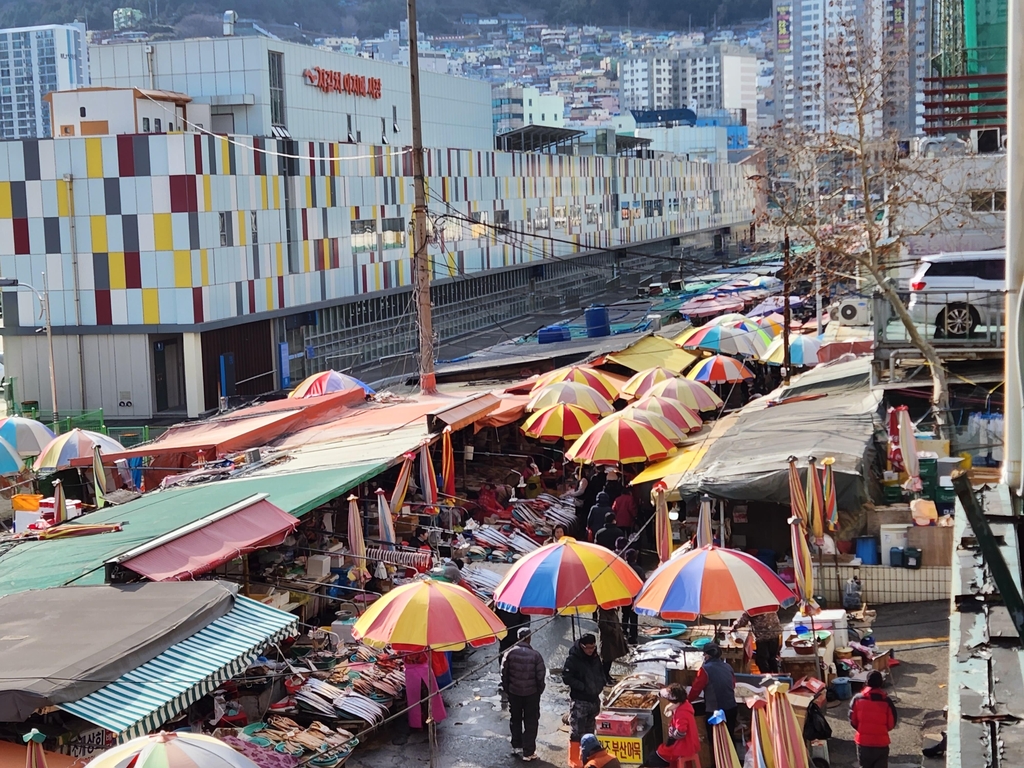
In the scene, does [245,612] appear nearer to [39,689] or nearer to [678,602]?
[39,689]

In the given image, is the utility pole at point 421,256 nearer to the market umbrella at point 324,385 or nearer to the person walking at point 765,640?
the market umbrella at point 324,385

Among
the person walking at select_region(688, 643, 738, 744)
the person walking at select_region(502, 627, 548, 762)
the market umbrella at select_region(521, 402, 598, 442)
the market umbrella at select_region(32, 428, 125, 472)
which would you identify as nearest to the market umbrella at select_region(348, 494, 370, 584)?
the person walking at select_region(502, 627, 548, 762)

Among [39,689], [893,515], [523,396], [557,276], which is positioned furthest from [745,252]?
[39,689]

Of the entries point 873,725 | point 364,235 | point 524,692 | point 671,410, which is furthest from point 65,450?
point 364,235

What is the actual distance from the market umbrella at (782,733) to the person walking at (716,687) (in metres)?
1.24

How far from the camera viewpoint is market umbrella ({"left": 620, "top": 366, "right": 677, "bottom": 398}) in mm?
25422

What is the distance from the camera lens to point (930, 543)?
15.3 m

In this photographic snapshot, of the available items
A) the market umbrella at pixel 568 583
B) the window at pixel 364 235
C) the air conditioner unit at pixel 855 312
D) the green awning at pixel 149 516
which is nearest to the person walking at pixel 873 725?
the market umbrella at pixel 568 583

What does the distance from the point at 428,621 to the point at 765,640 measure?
3.91 m

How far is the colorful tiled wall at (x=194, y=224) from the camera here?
121 ft

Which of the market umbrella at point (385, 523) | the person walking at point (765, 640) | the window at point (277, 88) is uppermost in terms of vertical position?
the window at point (277, 88)

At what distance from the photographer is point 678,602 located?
458 inches

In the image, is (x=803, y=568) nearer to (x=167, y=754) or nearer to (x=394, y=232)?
(x=167, y=754)

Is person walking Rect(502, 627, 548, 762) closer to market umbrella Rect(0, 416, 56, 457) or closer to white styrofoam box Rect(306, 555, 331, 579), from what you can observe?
white styrofoam box Rect(306, 555, 331, 579)
